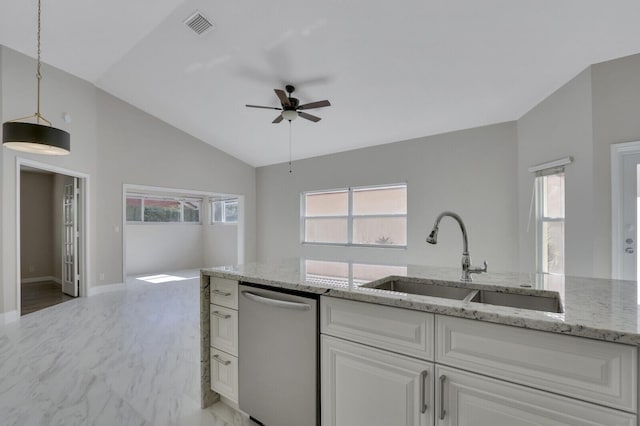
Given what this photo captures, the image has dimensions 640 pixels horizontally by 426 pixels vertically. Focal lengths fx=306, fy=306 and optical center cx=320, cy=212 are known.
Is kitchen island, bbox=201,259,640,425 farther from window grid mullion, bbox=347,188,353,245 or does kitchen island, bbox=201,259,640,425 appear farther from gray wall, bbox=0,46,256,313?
gray wall, bbox=0,46,256,313

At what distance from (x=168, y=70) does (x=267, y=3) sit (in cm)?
213

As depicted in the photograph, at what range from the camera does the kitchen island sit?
2.89 ft

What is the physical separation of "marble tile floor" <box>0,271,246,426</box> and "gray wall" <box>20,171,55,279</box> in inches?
113

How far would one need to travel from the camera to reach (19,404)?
204 cm

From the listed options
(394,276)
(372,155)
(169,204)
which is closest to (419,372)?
(394,276)

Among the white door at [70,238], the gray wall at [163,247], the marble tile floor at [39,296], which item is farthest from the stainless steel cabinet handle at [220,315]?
the gray wall at [163,247]

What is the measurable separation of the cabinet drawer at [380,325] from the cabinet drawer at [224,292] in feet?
2.09

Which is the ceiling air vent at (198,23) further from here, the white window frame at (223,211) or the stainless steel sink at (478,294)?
the white window frame at (223,211)

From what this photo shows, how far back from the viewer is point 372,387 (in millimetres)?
1293

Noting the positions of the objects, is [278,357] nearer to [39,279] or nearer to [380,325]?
[380,325]

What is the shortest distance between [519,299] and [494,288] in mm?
113

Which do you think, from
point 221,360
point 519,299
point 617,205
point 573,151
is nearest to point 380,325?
point 519,299

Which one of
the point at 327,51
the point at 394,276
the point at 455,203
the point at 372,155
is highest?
the point at 327,51

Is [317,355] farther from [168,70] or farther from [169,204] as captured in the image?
[169,204]
